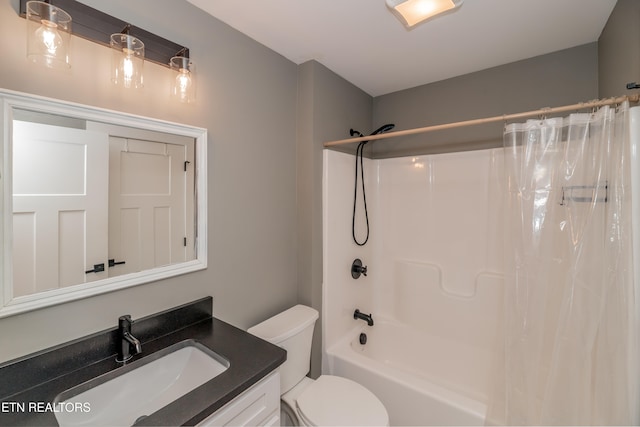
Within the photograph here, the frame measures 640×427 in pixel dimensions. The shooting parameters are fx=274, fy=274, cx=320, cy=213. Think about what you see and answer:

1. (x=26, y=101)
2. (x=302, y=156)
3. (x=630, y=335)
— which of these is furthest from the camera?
(x=302, y=156)

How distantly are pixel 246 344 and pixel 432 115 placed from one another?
2147mm

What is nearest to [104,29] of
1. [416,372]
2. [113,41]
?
[113,41]

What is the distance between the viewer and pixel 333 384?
1624 millimetres

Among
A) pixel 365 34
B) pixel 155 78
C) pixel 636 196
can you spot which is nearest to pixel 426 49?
pixel 365 34

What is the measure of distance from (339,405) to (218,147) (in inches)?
60.1

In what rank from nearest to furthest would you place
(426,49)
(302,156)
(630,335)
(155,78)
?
(630,335)
(155,78)
(426,49)
(302,156)

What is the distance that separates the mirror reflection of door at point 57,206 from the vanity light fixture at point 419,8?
137cm

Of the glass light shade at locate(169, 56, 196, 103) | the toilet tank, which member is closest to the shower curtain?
the toilet tank

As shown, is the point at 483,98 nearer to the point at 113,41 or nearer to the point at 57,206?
the point at 113,41

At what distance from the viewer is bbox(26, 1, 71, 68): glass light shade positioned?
893 millimetres

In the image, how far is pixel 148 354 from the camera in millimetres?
1100

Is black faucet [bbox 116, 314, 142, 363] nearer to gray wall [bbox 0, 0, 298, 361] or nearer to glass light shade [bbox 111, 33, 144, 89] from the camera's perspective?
gray wall [bbox 0, 0, 298, 361]

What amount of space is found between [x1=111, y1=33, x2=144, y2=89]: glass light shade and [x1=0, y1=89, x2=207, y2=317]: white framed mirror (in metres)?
0.14

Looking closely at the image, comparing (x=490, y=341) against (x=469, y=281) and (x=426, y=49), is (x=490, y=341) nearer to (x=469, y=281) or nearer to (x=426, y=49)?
(x=469, y=281)
